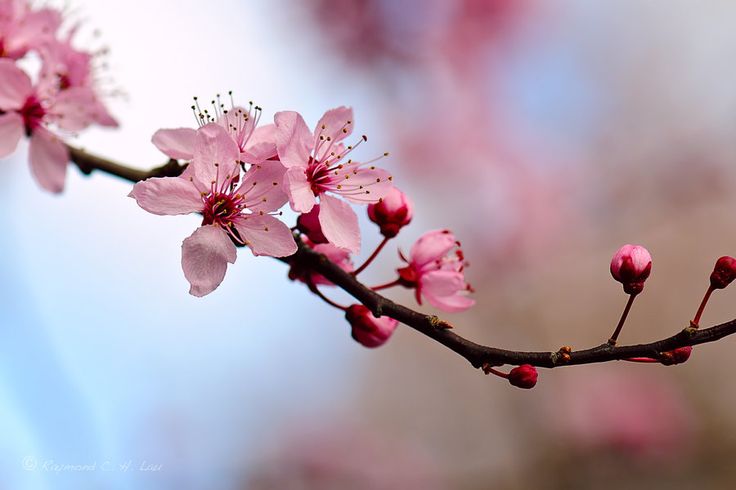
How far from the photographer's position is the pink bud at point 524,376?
720mm

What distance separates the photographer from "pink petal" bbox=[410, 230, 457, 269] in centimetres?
93

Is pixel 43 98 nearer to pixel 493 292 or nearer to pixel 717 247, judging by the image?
pixel 493 292

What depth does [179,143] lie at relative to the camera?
0.79 metres

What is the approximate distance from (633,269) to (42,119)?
2.77ft

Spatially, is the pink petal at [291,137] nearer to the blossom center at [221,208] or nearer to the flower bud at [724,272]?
the blossom center at [221,208]

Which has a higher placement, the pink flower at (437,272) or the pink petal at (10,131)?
the pink petal at (10,131)

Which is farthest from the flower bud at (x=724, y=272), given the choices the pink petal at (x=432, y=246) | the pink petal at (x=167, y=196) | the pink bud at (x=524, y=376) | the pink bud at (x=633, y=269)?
the pink petal at (x=167, y=196)

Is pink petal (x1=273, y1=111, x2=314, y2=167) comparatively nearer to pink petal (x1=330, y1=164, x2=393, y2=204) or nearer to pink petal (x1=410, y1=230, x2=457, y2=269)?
pink petal (x1=330, y1=164, x2=393, y2=204)

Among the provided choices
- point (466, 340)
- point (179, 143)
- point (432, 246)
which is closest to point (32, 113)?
point (179, 143)

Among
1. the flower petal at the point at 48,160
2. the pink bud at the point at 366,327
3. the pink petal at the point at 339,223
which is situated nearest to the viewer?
the pink petal at the point at 339,223

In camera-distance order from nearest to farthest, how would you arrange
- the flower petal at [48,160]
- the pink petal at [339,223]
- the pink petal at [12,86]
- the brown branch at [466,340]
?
the brown branch at [466,340]
the pink petal at [339,223]
the pink petal at [12,86]
the flower petal at [48,160]

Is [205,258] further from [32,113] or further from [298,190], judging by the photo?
[32,113]

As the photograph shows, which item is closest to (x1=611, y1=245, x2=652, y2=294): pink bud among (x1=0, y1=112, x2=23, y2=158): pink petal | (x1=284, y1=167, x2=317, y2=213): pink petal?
(x1=284, y1=167, x2=317, y2=213): pink petal

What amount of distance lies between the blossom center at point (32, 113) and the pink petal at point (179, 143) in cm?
37
